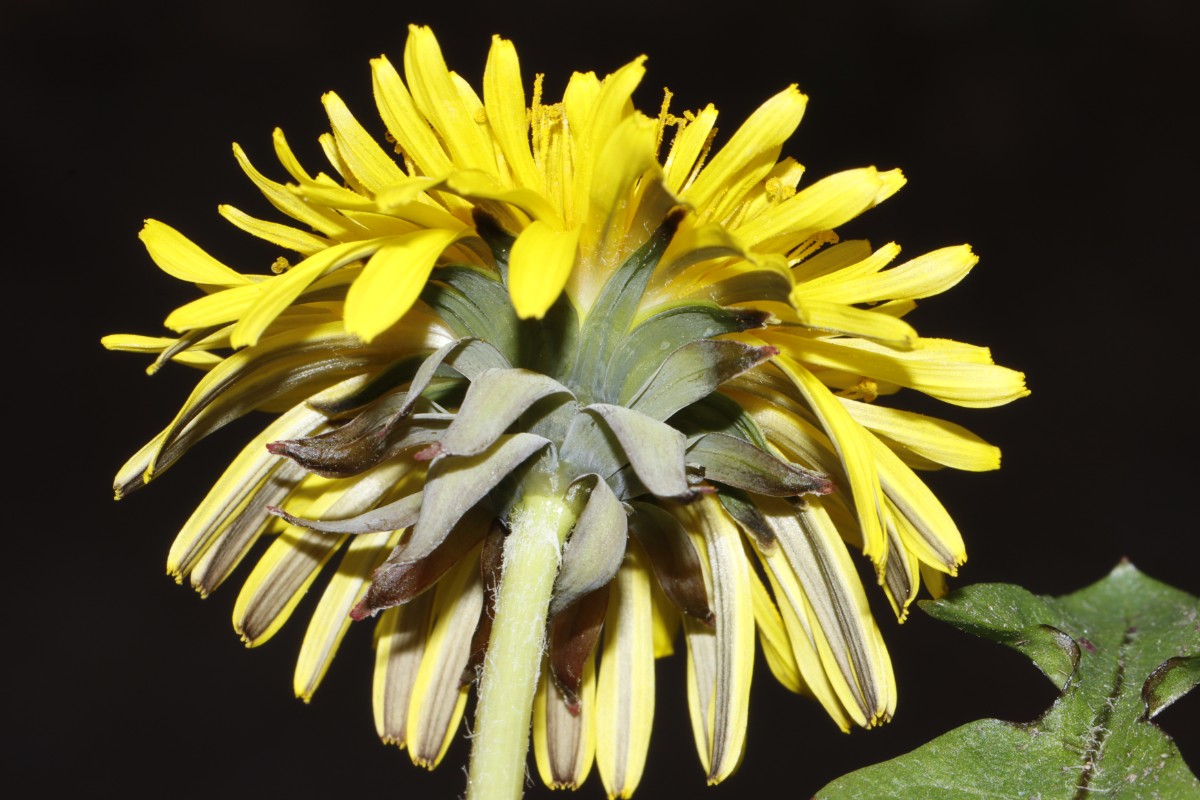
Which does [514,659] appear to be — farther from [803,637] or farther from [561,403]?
[803,637]

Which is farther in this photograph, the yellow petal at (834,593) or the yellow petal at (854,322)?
the yellow petal at (834,593)

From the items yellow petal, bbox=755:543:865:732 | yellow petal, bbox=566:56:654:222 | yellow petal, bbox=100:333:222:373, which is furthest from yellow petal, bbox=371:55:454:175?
yellow petal, bbox=755:543:865:732

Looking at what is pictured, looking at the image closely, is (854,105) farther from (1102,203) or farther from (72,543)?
(72,543)

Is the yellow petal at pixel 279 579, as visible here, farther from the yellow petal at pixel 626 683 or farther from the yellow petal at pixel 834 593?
the yellow petal at pixel 834 593

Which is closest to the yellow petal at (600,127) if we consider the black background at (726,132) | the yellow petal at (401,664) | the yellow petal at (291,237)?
the yellow petal at (291,237)

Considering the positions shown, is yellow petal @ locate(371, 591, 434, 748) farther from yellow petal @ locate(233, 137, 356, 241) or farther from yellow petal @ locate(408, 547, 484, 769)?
yellow petal @ locate(233, 137, 356, 241)

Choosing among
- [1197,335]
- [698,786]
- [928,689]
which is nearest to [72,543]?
[698,786]
